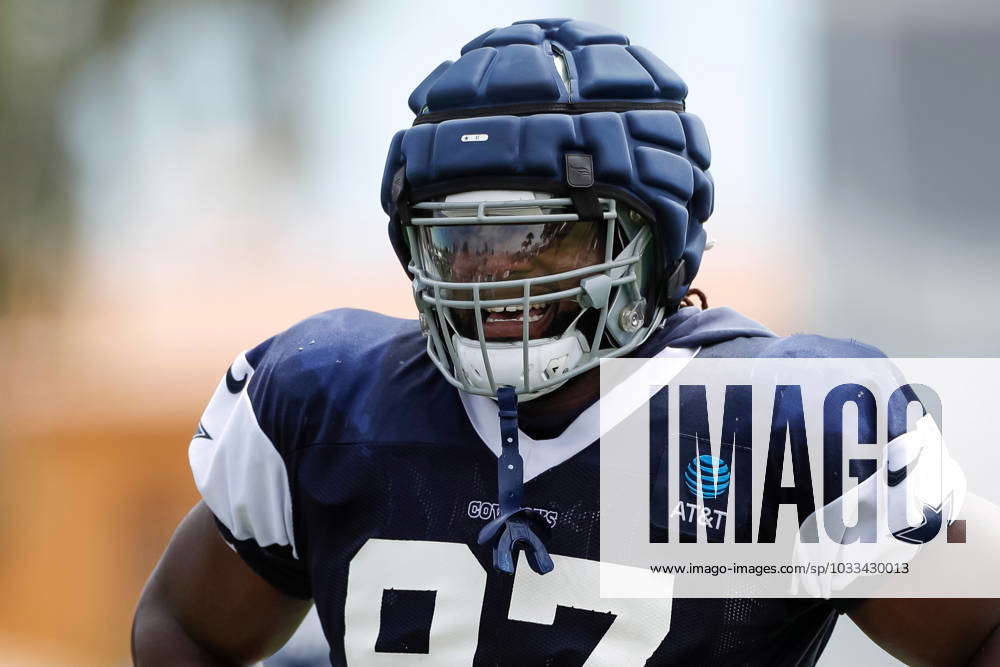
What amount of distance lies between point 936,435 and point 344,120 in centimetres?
282

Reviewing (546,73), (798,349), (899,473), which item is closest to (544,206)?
(546,73)

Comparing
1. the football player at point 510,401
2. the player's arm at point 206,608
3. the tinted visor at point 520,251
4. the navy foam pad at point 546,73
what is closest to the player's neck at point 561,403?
the football player at point 510,401

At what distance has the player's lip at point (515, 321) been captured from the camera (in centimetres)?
154

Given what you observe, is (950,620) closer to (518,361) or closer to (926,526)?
(926,526)

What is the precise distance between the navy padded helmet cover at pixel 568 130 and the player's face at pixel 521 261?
2.3 inches

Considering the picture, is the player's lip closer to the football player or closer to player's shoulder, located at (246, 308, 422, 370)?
the football player

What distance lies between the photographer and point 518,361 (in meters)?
1.52

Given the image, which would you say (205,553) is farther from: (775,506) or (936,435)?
(936,435)

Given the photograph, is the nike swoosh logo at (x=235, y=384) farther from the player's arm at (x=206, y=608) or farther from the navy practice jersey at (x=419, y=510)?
the player's arm at (x=206, y=608)

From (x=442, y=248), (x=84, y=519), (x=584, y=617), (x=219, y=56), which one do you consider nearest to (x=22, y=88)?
(x=219, y=56)

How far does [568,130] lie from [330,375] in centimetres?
43

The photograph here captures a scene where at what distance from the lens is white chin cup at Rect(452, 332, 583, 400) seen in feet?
5.01

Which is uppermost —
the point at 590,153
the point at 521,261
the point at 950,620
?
the point at 590,153

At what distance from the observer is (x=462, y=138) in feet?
5.12
